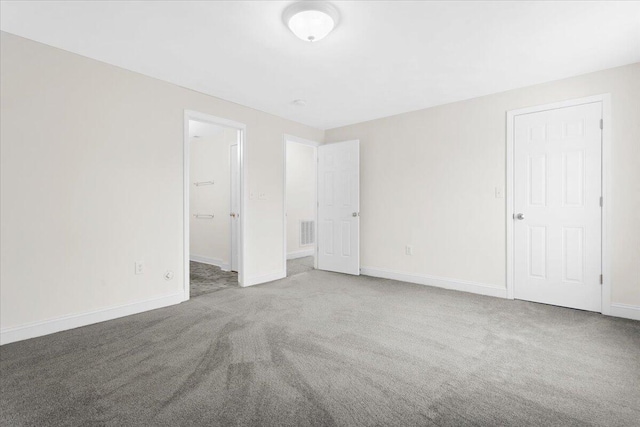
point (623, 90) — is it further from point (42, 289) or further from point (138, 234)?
point (42, 289)

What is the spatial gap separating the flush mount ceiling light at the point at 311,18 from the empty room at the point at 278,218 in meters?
0.02

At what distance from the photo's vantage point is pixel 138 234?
3168 millimetres

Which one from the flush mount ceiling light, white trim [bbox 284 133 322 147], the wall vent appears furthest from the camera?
the wall vent

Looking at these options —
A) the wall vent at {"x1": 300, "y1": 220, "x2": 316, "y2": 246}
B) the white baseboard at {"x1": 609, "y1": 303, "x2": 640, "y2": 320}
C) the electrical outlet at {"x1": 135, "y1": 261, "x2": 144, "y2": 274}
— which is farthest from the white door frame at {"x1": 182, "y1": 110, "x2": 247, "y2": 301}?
the white baseboard at {"x1": 609, "y1": 303, "x2": 640, "y2": 320}

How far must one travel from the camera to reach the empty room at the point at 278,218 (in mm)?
1851

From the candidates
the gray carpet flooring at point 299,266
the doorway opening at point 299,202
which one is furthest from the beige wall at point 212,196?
the doorway opening at point 299,202

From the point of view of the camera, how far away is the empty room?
6.07 feet

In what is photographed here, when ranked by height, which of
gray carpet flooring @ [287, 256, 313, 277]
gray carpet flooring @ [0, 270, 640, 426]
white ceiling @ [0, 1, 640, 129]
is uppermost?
white ceiling @ [0, 1, 640, 129]

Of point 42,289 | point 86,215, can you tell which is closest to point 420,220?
point 86,215

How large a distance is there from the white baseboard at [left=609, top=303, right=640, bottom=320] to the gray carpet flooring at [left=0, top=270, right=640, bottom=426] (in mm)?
141

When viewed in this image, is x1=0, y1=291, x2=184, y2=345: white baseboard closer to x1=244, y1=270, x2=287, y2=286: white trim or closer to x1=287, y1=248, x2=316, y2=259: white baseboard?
x1=244, y1=270, x2=287, y2=286: white trim

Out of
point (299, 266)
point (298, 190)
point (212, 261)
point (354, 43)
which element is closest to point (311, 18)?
point (354, 43)

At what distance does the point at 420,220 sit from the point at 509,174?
1.22 m

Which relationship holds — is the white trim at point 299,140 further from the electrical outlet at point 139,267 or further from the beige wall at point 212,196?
the electrical outlet at point 139,267
